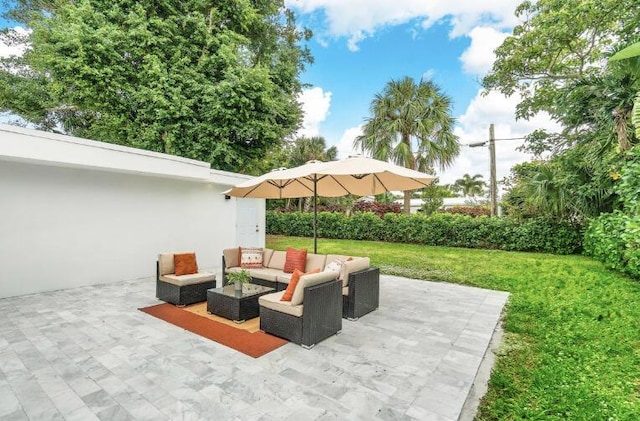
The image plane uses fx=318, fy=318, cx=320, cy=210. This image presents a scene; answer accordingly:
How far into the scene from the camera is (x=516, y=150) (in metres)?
14.6

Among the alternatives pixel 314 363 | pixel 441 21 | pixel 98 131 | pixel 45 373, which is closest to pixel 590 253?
pixel 441 21

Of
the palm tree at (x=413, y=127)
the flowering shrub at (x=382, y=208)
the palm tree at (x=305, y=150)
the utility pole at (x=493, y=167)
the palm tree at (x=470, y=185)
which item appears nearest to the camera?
the utility pole at (x=493, y=167)

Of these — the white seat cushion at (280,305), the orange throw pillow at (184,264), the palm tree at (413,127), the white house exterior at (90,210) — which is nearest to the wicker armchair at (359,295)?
the white seat cushion at (280,305)

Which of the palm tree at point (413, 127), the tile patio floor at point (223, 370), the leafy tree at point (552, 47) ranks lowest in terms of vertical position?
the tile patio floor at point (223, 370)

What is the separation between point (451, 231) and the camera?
42.8ft

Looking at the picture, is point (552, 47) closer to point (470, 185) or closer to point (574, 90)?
point (574, 90)

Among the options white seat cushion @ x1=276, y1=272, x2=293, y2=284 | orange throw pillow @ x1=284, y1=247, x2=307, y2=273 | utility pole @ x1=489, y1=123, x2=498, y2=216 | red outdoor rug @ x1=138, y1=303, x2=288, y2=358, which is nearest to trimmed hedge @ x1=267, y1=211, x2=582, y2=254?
utility pole @ x1=489, y1=123, x2=498, y2=216

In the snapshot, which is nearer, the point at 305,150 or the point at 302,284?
the point at 302,284

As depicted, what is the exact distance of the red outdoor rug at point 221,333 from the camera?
3889 mm

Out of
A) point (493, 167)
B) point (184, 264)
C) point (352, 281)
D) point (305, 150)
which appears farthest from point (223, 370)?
point (305, 150)

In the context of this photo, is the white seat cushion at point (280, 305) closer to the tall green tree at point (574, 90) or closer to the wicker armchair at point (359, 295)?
the wicker armchair at point (359, 295)

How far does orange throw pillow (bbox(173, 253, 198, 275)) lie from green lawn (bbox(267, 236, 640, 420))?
16.6 ft

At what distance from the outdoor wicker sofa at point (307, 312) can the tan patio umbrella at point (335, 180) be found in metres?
1.59

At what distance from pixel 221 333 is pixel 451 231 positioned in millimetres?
11028
